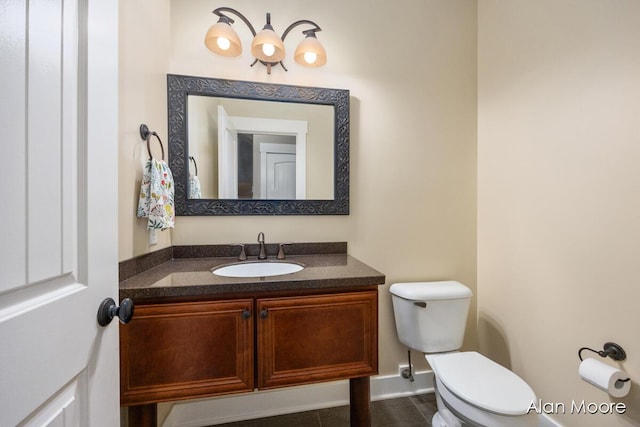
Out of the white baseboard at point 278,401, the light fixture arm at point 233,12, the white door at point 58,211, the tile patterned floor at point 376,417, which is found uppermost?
the light fixture arm at point 233,12

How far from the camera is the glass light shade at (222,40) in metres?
1.43

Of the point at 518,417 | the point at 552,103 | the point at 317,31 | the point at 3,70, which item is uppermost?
the point at 317,31

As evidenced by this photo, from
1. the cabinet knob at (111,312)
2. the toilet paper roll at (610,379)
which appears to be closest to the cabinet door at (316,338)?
the cabinet knob at (111,312)

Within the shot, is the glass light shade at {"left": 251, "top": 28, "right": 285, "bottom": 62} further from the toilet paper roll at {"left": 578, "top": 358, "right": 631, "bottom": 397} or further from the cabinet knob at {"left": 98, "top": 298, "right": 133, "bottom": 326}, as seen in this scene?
the toilet paper roll at {"left": 578, "top": 358, "right": 631, "bottom": 397}

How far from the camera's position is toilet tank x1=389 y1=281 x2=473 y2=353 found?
5.22 feet

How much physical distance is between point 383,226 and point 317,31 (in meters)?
1.25

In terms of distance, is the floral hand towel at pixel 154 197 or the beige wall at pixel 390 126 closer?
the floral hand towel at pixel 154 197

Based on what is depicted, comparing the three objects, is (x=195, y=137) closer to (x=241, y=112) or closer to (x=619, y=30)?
(x=241, y=112)

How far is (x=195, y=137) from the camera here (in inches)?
62.2

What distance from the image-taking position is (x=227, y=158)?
162 cm

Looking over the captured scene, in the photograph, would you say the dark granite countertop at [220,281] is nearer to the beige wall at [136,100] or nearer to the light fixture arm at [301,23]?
the beige wall at [136,100]

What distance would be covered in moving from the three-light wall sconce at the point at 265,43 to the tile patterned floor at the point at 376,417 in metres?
2.05

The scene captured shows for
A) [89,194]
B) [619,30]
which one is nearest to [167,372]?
[89,194]

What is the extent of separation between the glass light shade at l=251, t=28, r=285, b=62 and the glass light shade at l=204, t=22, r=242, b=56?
0.30ft
